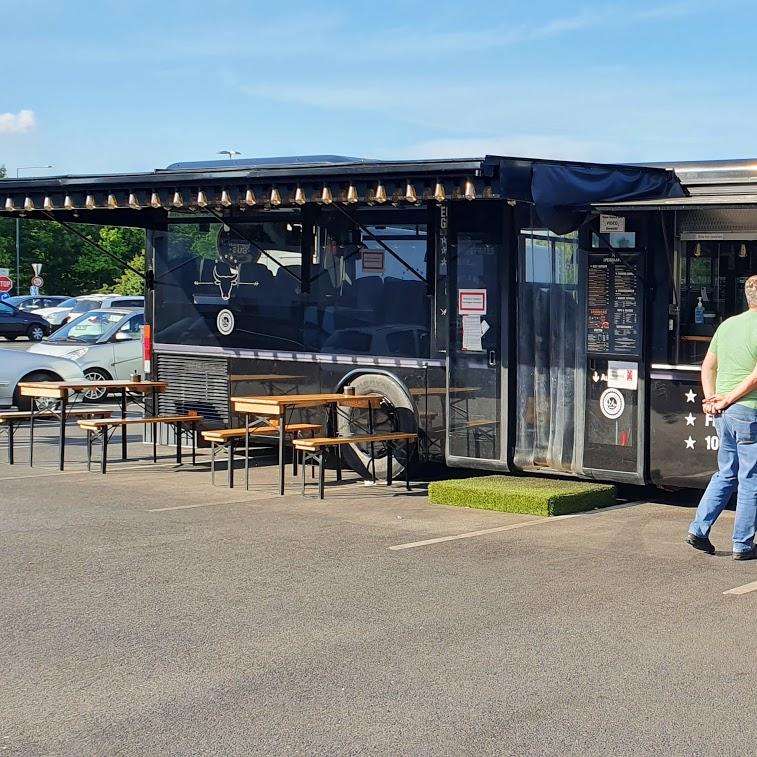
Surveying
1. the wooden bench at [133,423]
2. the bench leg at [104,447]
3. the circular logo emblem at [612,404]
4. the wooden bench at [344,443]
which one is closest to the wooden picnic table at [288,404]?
the wooden bench at [344,443]

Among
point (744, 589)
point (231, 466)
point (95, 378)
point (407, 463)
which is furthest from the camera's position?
point (95, 378)

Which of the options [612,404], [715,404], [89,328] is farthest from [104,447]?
[89,328]

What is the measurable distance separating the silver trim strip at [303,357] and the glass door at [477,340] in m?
0.34

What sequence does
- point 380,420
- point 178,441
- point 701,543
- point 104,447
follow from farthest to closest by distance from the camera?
1. point 178,441
2. point 104,447
3. point 380,420
4. point 701,543

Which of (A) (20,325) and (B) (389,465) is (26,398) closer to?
(B) (389,465)

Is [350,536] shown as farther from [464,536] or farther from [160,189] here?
[160,189]

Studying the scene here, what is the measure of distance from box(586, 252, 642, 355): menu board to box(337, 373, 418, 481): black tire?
1.95 m

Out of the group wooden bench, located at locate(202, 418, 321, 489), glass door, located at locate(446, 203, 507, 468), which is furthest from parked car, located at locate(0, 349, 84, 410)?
glass door, located at locate(446, 203, 507, 468)

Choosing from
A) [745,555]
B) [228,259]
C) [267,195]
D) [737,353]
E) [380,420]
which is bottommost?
[745,555]

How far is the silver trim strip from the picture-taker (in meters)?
11.7

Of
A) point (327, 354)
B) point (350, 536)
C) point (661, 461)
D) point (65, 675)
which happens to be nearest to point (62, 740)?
point (65, 675)

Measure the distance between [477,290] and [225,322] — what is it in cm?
321

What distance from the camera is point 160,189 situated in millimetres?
12141

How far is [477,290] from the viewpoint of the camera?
11219 mm
